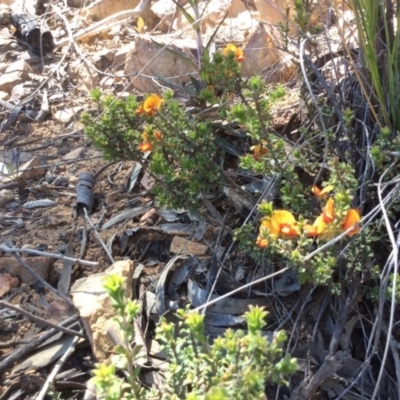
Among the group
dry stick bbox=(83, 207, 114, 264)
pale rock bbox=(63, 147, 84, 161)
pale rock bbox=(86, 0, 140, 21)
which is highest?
pale rock bbox=(86, 0, 140, 21)

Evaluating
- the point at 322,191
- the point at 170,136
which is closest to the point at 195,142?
the point at 170,136

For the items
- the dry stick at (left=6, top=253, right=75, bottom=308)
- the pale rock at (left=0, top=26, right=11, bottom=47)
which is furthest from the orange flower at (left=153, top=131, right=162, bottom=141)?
the pale rock at (left=0, top=26, right=11, bottom=47)

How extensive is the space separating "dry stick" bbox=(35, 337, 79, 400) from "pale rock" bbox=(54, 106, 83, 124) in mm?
1396

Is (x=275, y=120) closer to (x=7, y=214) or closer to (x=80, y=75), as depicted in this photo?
(x=7, y=214)

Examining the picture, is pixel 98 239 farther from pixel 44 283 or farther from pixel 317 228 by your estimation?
pixel 317 228

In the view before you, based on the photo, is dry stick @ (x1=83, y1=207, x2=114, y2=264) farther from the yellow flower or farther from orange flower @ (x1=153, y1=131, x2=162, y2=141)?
the yellow flower

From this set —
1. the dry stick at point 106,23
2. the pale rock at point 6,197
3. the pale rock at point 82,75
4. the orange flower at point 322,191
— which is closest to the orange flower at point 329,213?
the orange flower at point 322,191

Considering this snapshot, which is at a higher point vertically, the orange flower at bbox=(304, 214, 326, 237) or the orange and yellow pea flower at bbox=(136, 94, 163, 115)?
the orange and yellow pea flower at bbox=(136, 94, 163, 115)

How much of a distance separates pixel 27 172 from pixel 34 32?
123cm

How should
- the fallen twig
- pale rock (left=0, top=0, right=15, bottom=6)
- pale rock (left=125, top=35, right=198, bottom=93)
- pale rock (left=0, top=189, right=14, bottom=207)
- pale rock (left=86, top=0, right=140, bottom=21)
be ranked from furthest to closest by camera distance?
pale rock (left=0, top=0, right=15, bottom=6)
pale rock (left=86, top=0, right=140, bottom=21)
pale rock (left=125, top=35, right=198, bottom=93)
pale rock (left=0, top=189, right=14, bottom=207)
the fallen twig

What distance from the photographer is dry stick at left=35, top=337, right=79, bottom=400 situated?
170cm

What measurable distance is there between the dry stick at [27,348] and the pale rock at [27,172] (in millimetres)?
882

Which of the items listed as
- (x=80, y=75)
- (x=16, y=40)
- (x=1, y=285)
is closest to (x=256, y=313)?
(x=1, y=285)

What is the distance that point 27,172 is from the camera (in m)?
2.61
